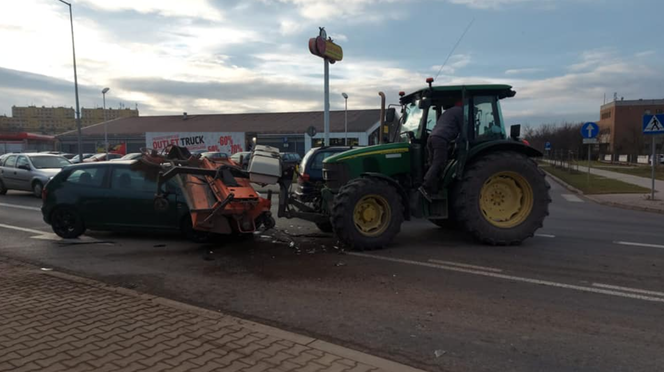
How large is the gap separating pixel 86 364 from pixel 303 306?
2.15 metres

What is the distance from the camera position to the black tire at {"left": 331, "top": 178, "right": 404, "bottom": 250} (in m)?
7.10

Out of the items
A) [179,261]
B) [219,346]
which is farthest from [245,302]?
[179,261]

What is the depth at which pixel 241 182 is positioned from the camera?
8.04 m

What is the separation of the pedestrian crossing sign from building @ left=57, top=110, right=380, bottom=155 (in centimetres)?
2718

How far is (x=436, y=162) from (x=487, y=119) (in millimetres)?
1441

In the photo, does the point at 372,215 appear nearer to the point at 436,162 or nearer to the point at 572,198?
the point at 436,162

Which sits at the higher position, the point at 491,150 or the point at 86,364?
the point at 491,150

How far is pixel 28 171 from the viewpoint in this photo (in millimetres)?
16656

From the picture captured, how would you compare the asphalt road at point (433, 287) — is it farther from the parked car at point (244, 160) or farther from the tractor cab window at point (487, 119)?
the tractor cab window at point (487, 119)

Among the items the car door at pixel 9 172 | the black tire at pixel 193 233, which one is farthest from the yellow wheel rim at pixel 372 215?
the car door at pixel 9 172

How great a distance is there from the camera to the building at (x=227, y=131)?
41250mm

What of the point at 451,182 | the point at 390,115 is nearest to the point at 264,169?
the point at 390,115

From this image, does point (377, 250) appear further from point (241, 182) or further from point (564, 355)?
point (564, 355)

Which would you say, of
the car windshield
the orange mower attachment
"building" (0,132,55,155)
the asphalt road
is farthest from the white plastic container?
"building" (0,132,55,155)
